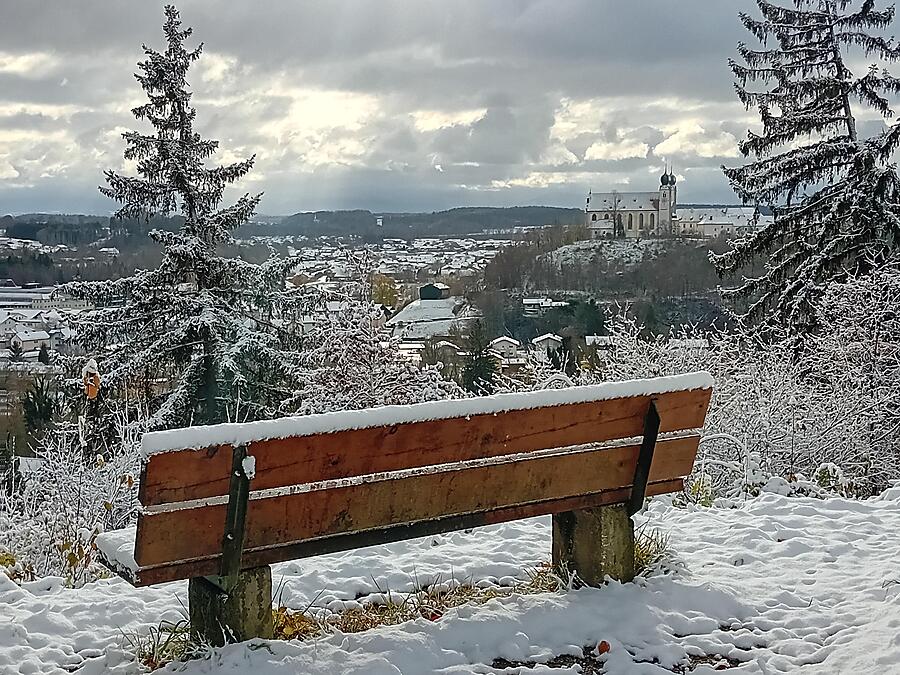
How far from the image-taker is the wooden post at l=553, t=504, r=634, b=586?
3.69 m

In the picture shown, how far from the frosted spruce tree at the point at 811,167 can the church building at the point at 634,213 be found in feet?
168

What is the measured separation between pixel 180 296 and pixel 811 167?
12065 millimetres

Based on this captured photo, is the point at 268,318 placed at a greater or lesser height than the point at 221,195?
lesser

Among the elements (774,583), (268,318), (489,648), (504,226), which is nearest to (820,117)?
(268,318)

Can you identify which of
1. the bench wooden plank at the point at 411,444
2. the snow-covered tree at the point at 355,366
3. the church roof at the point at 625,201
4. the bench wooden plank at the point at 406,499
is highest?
the church roof at the point at 625,201

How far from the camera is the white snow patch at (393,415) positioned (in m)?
2.68

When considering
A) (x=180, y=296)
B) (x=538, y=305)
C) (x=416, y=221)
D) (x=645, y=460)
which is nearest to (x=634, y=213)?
(x=416, y=221)

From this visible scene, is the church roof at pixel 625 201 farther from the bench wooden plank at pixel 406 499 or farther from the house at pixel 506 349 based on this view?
the bench wooden plank at pixel 406 499

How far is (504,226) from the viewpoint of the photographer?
Result: 73062mm

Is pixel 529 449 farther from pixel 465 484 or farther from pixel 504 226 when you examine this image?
pixel 504 226

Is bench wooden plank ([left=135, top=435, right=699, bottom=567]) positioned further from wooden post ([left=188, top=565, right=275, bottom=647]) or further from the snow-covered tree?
the snow-covered tree

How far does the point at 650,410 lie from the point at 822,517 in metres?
1.93

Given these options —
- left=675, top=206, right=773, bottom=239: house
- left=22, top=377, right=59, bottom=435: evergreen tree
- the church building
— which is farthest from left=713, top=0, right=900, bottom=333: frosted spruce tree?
the church building

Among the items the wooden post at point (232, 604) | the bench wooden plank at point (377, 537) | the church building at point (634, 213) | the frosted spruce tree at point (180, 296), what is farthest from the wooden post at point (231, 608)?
the church building at point (634, 213)
